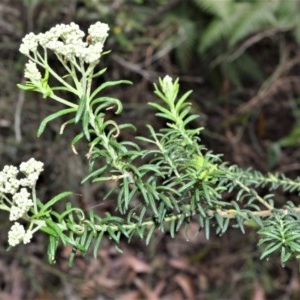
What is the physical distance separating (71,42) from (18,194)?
0.73ft

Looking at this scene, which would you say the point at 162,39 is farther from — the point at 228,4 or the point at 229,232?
the point at 229,232

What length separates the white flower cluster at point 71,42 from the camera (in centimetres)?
74

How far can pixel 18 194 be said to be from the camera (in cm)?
75

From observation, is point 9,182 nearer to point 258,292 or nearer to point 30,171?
point 30,171

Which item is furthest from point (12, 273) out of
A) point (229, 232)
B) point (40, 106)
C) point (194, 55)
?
point (194, 55)

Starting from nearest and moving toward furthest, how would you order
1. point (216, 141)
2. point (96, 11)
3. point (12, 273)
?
point (96, 11) → point (12, 273) → point (216, 141)

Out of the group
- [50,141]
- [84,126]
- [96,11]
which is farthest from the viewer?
[50,141]

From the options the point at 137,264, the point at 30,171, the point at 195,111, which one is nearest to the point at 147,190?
the point at 30,171

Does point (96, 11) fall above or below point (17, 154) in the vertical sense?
above

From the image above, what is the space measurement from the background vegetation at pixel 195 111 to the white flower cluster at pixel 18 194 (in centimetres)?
148

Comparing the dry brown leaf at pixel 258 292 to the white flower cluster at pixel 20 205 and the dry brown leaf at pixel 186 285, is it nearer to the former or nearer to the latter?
the dry brown leaf at pixel 186 285

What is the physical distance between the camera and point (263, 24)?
2.62 meters

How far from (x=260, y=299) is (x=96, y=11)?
1.53 metres

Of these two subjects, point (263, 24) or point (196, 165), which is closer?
point (196, 165)
